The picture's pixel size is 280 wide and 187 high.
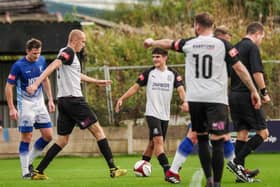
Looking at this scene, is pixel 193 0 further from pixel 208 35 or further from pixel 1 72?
pixel 208 35

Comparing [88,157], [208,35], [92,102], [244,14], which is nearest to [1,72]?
[92,102]

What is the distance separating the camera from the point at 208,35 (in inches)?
430

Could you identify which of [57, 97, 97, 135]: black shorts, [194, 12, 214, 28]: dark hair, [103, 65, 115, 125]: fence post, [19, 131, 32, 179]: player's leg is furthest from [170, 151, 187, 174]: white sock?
[103, 65, 115, 125]: fence post

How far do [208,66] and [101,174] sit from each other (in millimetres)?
4587

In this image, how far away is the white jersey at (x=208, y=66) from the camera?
1091cm

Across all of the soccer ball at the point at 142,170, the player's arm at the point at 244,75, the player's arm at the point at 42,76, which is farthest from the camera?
the soccer ball at the point at 142,170

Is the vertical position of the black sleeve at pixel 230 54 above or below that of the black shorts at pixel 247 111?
above

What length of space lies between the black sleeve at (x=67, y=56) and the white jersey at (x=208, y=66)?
2.87m

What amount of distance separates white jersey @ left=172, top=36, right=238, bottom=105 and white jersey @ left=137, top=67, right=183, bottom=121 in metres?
3.05

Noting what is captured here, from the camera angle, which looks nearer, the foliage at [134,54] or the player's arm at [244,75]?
the player's arm at [244,75]

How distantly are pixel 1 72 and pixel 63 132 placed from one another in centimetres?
1045

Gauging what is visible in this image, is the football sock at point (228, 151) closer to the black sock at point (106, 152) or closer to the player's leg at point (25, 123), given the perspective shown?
the black sock at point (106, 152)

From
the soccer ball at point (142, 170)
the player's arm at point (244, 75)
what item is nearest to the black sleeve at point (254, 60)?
the player's arm at point (244, 75)

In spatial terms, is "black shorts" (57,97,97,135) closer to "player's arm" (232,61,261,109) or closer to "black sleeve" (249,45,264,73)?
"black sleeve" (249,45,264,73)
